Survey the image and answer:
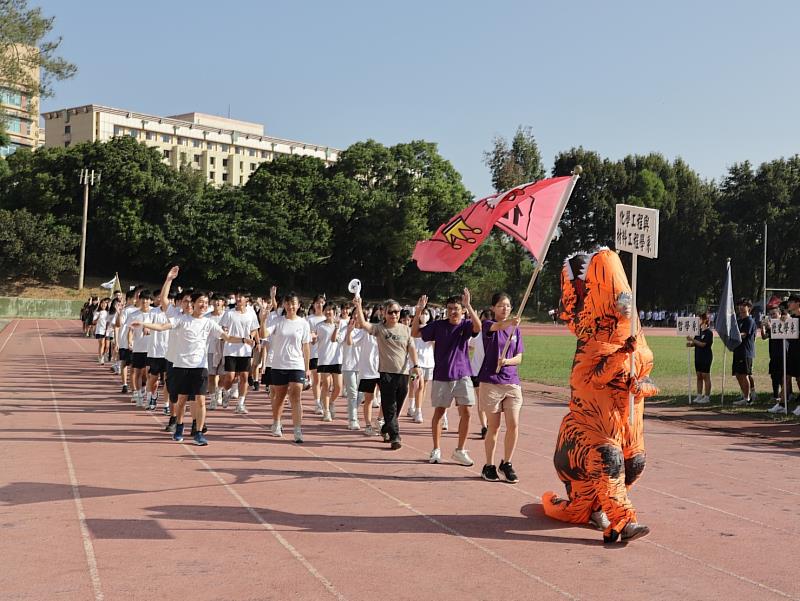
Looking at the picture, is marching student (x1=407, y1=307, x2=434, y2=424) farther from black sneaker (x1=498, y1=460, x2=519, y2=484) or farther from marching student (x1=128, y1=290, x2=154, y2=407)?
black sneaker (x1=498, y1=460, x2=519, y2=484)

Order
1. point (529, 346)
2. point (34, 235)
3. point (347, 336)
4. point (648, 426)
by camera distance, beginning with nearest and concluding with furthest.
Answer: point (347, 336) → point (648, 426) → point (529, 346) → point (34, 235)

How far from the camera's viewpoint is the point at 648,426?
45.8 feet

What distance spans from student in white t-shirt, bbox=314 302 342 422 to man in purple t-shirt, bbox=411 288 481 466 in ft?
12.5

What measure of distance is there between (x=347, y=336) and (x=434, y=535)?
6598 mm

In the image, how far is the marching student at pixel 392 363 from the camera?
11.0 metres

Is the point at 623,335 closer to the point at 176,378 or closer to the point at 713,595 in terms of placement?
the point at 713,595

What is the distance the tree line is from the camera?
5956 cm

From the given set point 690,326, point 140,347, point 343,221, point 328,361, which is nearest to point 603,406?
point 328,361

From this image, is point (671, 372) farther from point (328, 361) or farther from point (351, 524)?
point (351, 524)

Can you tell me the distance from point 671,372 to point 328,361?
13558 mm

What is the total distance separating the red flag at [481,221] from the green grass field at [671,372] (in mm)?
8763

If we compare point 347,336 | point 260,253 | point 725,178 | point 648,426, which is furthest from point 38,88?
point 725,178

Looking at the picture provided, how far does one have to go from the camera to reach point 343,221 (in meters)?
62.3

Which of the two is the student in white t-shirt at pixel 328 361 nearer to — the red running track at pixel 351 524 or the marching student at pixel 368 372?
the marching student at pixel 368 372
